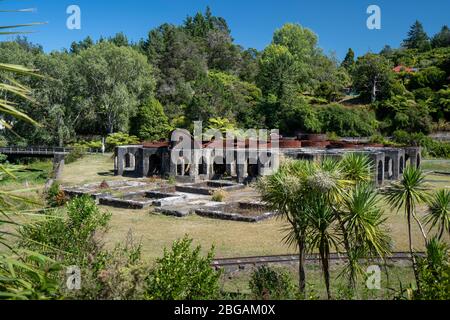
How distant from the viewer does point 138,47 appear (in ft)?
207

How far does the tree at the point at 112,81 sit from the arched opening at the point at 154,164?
1431cm

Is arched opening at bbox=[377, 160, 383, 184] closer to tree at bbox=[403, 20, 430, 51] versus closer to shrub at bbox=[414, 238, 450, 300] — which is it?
shrub at bbox=[414, 238, 450, 300]

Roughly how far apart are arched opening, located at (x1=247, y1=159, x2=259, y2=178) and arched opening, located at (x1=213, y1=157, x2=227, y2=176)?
2145 millimetres

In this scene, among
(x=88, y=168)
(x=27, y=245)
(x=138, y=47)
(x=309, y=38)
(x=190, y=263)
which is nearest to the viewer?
(x=190, y=263)

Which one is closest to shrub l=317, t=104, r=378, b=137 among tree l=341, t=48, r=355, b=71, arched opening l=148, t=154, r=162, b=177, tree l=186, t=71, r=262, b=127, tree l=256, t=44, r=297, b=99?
tree l=256, t=44, r=297, b=99

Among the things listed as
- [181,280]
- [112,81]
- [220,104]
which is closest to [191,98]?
[220,104]

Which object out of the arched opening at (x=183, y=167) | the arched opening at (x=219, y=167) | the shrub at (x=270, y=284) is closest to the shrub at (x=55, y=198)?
the arched opening at (x=183, y=167)

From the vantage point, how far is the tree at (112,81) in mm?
44344

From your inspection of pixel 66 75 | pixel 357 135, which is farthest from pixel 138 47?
pixel 357 135

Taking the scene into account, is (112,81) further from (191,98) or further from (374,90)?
(374,90)

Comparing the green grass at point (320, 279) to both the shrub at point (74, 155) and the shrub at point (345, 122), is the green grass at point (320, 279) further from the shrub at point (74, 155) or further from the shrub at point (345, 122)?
the shrub at point (345, 122)

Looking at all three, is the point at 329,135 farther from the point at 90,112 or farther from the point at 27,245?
the point at 27,245

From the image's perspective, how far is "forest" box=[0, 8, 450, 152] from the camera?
145ft
